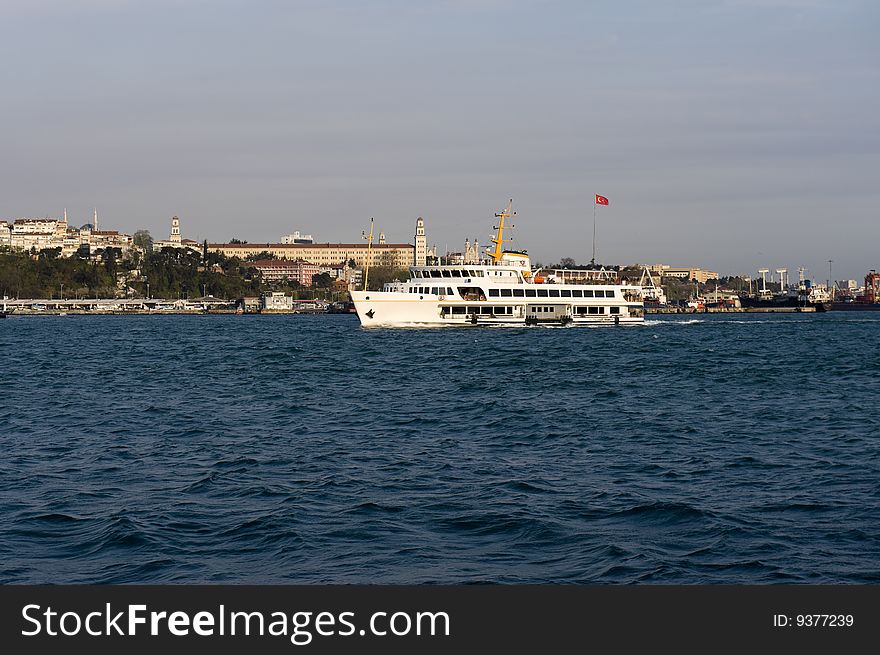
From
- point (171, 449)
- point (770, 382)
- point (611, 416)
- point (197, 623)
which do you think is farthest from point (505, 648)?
point (770, 382)

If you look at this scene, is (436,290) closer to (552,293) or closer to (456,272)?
(456,272)

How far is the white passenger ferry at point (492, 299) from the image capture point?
290 ft

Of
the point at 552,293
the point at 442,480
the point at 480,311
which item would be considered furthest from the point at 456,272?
the point at 442,480

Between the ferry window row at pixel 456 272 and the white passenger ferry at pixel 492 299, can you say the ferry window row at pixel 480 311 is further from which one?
the ferry window row at pixel 456 272

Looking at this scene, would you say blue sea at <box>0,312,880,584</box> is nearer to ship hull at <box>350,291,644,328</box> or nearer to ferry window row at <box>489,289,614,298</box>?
ship hull at <box>350,291,644,328</box>

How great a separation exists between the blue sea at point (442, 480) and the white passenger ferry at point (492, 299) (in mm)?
45692

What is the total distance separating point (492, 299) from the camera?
91.9m

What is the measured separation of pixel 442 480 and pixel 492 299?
72.8 m

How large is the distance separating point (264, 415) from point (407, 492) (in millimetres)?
13014

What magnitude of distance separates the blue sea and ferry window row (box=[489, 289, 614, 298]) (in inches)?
1952

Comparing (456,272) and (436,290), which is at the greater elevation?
(456,272)

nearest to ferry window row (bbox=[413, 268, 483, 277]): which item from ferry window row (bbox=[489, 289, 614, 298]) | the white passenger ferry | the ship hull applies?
the white passenger ferry

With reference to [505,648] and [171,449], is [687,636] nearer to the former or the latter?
[505,648]

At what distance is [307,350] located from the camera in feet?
221
